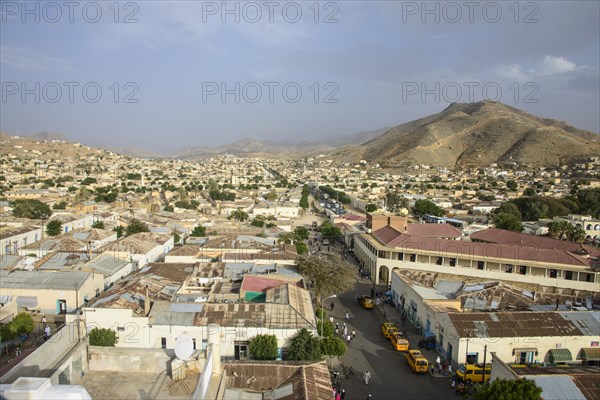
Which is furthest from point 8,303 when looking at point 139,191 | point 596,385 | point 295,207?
point 139,191

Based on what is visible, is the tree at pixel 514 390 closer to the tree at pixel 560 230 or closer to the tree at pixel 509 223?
the tree at pixel 560 230

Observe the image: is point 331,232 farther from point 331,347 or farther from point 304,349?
point 304,349

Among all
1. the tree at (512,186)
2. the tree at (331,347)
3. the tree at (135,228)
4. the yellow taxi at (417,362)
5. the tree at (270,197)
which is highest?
the tree at (512,186)

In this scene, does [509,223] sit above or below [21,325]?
above

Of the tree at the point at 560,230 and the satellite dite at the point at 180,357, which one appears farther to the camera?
the tree at the point at 560,230

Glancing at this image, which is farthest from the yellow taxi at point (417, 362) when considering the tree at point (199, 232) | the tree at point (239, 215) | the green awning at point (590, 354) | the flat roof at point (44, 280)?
the tree at point (239, 215)

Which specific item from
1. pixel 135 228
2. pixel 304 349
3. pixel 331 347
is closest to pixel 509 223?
pixel 331 347
